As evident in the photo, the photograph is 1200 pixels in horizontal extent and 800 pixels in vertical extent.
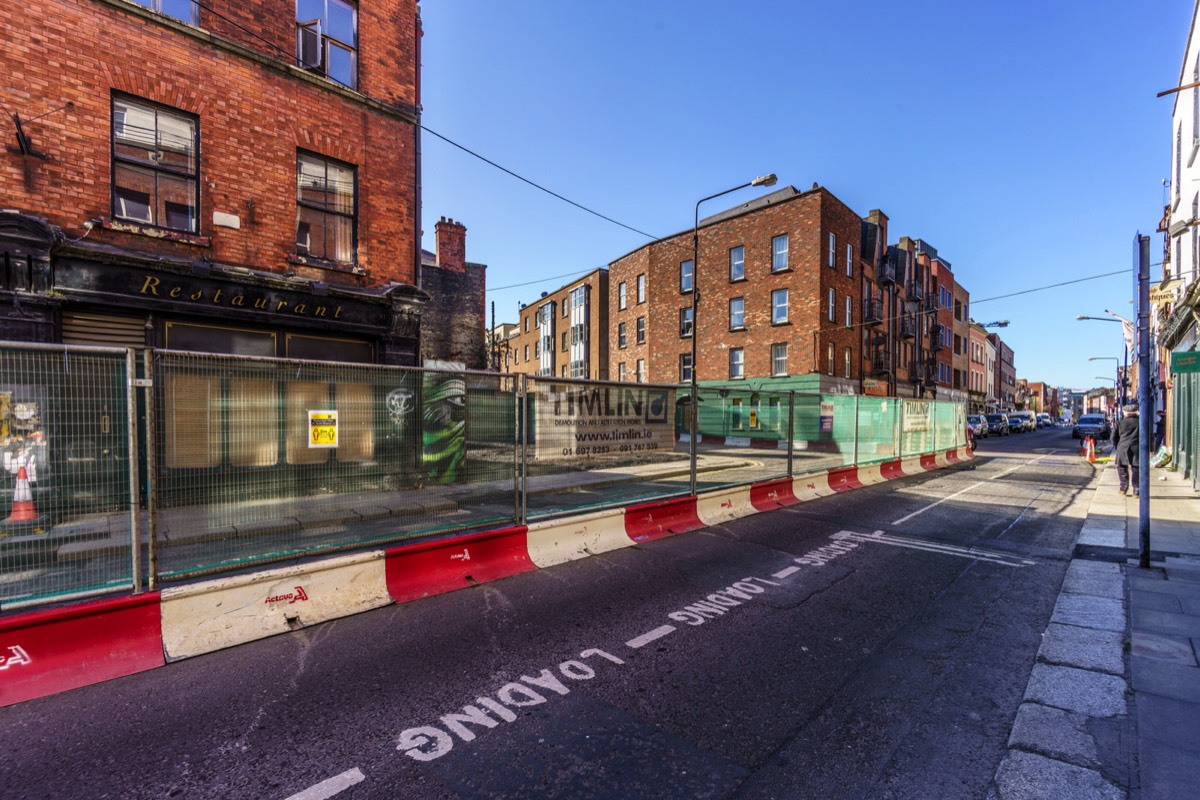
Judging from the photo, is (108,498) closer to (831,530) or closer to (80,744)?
(80,744)

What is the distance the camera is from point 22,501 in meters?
4.00

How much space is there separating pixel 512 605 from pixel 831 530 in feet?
18.2

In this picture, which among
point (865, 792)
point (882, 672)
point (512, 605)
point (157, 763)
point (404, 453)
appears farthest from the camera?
point (404, 453)

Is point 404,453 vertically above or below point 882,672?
above

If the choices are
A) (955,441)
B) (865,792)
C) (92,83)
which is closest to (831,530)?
(865,792)

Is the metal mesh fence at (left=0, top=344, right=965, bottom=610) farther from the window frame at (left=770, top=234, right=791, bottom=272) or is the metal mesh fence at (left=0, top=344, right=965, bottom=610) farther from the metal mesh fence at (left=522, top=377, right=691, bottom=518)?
the window frame at (left=770, top=234, right=791, bottom=272)

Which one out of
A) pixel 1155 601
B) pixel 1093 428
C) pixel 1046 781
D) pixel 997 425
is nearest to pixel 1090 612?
pixel 1155 601

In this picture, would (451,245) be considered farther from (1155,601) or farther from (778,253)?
(1155,601)

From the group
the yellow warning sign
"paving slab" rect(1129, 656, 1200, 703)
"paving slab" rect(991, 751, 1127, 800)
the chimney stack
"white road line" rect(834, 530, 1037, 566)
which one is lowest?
"white road line" rect(834, 530, 1037, 566)

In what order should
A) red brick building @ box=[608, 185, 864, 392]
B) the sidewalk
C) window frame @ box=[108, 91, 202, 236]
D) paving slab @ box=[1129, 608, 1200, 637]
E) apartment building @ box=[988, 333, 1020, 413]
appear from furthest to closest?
apartment building @ box=[988, 333, 1020, 413]
red brick building @ box=[608, 185, 864, 392]
window frame @ box=[108, 91, 202, 236]
paving slab @ box=[1129, 608, 1200, 637]
the sidewalk

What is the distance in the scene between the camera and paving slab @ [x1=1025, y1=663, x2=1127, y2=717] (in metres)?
3.37

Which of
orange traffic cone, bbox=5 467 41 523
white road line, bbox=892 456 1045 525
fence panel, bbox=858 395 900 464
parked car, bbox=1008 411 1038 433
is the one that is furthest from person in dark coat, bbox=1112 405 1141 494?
parked car, bbox=1008 411 1038 433

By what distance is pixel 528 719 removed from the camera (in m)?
3.27

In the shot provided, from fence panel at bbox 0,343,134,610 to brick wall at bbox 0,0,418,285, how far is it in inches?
233
